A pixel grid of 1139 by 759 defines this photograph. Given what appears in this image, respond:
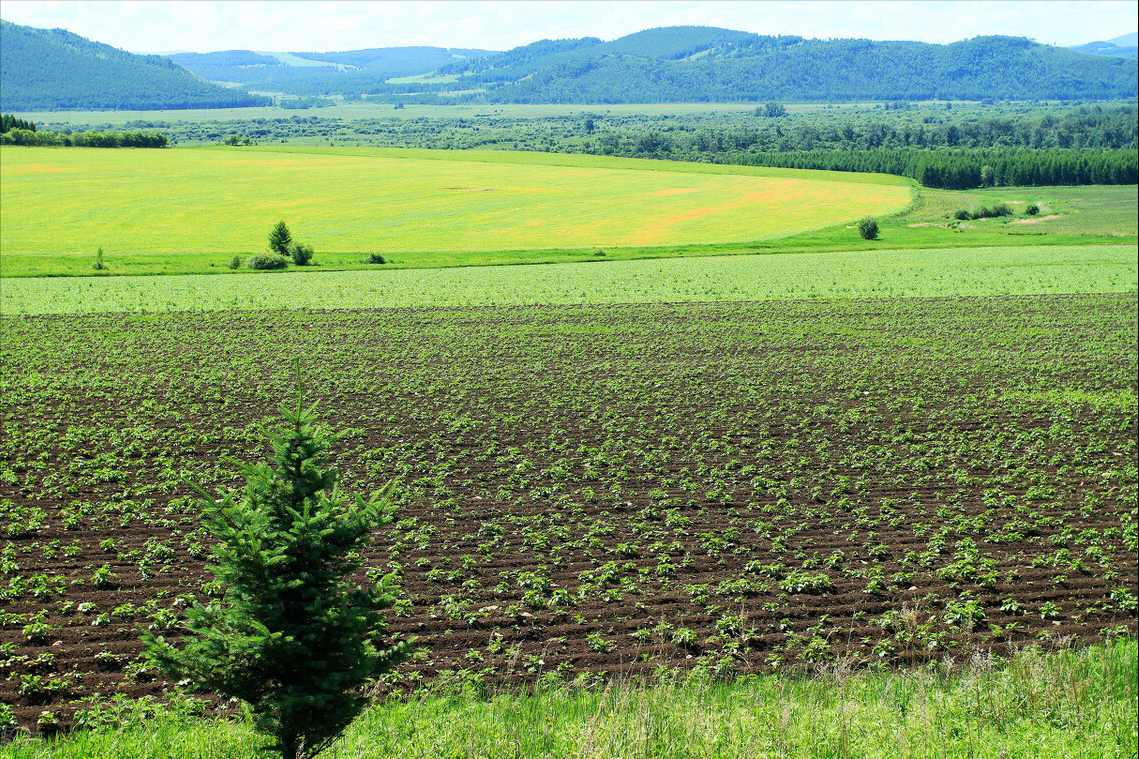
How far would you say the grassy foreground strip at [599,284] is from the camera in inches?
1759

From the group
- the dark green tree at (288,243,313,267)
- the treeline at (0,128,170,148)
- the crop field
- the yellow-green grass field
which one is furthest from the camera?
the treeline at (0,128,170,148)

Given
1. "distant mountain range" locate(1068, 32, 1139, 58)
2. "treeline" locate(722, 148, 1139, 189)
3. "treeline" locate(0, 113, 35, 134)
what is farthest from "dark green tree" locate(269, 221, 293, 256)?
"treeline" locate(722, 148, 1139, 189)

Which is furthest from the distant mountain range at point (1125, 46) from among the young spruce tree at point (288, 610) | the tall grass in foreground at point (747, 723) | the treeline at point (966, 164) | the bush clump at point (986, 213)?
the bush clump at point (986, 213)

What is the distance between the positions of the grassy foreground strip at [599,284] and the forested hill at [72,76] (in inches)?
488

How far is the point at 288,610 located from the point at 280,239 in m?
46.1

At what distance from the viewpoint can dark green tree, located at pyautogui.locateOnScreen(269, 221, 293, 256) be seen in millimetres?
50094

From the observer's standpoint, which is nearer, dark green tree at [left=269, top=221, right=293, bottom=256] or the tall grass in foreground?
the tall grass in foreground

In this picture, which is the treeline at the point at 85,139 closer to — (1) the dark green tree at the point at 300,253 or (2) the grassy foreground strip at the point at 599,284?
(2) the grassy foreground strip at the point at 599,284

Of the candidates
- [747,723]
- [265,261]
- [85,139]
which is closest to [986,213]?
[265,261]

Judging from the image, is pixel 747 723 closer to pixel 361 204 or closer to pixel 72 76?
pixel 361 204

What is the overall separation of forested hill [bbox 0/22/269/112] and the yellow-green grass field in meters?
5.02

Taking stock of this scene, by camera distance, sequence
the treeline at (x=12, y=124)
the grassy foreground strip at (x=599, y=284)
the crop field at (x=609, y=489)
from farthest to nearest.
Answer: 1. the treeline at (x=12, y=124)
2. the grassy foreground strip at (x=599, y=284)
3. the crop field at (x=609, y=489)

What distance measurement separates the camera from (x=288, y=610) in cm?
752

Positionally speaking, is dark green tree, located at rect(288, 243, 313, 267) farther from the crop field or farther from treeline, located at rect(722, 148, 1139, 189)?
treeline, located at rect(722, 148, 1139, 189)
